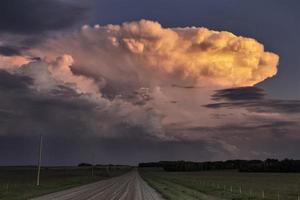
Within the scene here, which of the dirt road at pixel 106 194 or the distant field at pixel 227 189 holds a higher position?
the dirt road at pixel 106 194

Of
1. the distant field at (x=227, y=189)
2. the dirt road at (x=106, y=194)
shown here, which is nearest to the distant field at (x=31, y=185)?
the dirt road at (x=106, y=194)

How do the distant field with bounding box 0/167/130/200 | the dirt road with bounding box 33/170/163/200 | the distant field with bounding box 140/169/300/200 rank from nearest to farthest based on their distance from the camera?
the dirt road with bounding box 33/170/163/200, the distant field with bounding box 0/167/130/200, the distant field with bounding box 140/169/300/200

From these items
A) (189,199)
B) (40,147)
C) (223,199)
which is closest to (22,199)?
(189,199)

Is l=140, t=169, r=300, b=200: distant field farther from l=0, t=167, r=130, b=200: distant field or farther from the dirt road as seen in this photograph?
l=0, t=167, r=130, b=200: distant field

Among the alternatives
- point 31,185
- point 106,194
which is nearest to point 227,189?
point 106,194

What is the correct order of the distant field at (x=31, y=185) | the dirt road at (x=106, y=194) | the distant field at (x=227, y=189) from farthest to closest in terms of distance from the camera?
the distant field at (x=227, y=189), the distant field at (x=31, y=185), the dirt road at (x=106, y=194)

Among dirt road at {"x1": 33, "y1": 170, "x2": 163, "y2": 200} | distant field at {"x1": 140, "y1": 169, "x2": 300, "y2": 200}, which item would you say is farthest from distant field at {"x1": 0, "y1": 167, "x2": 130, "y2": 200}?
distant field at {"x1": 140, "y1": 169, "x2": 300, "y2": 200}

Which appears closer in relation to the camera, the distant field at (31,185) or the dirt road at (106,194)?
the dirt road at (106,194)

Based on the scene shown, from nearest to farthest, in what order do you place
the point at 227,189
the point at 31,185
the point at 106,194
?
the point at 106,194 < the point at 227,189 < the point at 31,185

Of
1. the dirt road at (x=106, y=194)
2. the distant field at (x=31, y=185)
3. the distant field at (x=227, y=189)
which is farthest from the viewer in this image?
the distant field at (x=227, y=189)

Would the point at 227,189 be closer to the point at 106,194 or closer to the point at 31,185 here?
the point at 106,194

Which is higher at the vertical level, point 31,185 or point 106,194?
point 106,194

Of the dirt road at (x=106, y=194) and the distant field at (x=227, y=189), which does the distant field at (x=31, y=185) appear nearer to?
the dirt road at (x=106, y=194)

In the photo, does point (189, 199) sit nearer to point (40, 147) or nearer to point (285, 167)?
point (40, 147)
